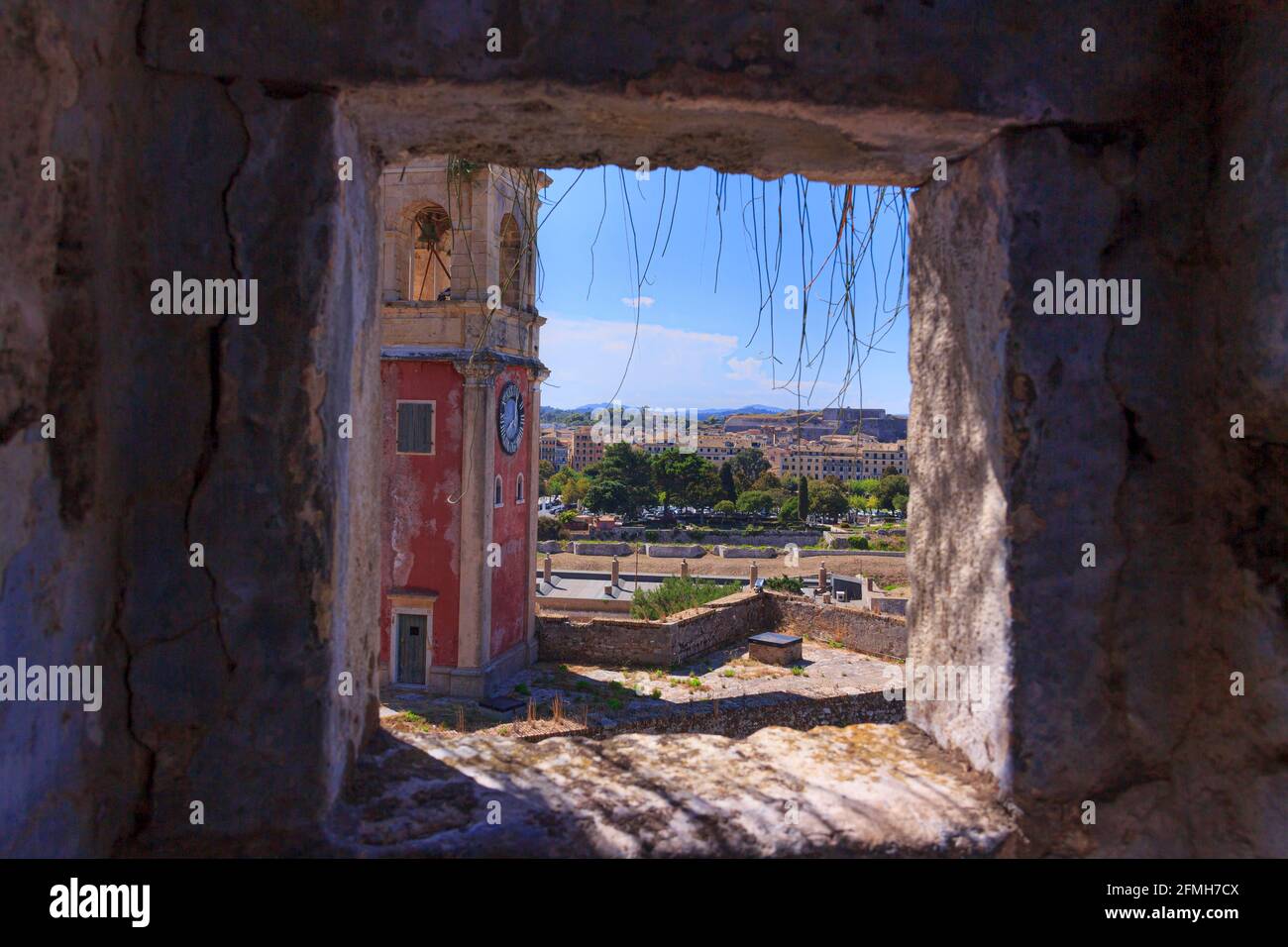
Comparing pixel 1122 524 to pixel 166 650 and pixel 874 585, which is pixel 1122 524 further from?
pixel 874 585

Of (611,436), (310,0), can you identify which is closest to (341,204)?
(310,0)

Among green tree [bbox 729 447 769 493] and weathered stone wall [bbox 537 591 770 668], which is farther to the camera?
green tree [bbox 729 447 769 493]

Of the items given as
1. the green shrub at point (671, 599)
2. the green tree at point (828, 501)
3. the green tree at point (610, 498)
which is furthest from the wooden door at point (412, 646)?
the green tree at point (828, 501)

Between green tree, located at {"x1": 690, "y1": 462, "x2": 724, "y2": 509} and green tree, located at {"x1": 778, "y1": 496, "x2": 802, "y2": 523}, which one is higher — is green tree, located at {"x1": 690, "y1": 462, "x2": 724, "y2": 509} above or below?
above

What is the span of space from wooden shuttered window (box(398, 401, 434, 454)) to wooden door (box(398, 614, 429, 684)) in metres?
2.88

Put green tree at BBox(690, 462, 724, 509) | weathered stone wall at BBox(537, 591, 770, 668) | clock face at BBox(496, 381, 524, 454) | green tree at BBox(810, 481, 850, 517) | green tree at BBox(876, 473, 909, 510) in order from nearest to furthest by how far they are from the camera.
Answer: clock face at BBox(496, 381, 524, 454) < weathered stone wall at BBox(537, 591, 770, 668) < green tree at BBox(810, 481, 850, 517) < green tree at BBox(690, 462, 724, 509) < green tree at BBox(876, 473, 909, 510)

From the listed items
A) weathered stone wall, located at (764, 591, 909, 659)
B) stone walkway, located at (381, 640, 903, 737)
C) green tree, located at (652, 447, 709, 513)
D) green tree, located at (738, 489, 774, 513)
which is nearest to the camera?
stone walkway, located at (381, 640, 903, 737)

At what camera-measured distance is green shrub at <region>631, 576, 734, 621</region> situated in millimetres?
19391

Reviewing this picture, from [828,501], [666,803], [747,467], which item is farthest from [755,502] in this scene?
[666,803]

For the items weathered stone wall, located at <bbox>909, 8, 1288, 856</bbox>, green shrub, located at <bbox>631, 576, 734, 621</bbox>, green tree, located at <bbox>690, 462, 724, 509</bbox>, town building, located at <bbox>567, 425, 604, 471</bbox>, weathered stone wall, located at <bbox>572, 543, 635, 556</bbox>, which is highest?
town building, located at <bbox>567, 425, 604, 471</bbox>

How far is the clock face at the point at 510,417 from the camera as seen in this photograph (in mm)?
14375

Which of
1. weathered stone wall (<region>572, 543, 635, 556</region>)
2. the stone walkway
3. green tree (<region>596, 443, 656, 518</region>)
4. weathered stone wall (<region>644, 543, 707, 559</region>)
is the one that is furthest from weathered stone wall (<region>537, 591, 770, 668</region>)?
green tree (<region>596, 443, 656, 518</region>)

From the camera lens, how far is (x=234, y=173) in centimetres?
145

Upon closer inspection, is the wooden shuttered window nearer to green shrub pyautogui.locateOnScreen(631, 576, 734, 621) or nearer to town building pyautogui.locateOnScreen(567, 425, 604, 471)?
green shrub pyautogui.locateOnScreen(631, 576, 734, 621)
